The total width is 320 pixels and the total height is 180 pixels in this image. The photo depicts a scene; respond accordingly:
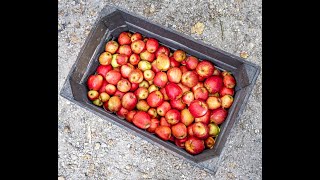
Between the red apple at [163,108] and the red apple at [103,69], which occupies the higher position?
the red apple at [103,69]

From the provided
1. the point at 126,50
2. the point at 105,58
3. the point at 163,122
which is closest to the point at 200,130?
the point at 163,122

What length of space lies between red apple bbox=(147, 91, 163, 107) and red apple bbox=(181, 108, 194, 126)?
23 cm

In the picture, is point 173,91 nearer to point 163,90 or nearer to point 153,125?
point 163,90

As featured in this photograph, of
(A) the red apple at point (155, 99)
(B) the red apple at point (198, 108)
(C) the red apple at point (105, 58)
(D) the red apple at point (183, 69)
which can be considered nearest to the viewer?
(B) the red apple at point (198, 108)

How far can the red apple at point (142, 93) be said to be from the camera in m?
3.37

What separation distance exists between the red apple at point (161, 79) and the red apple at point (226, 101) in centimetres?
54

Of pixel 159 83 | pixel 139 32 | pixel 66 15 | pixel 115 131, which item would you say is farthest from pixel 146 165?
pixel 66 15

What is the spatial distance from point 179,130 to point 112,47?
3.42 ft

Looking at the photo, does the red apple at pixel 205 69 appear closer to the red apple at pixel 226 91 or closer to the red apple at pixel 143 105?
the red apple at pixel 226 91

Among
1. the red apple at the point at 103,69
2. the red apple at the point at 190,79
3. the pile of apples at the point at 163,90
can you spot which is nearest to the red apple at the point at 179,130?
the pile of apples at the point at 163,90

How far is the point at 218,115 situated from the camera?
328 centimetres

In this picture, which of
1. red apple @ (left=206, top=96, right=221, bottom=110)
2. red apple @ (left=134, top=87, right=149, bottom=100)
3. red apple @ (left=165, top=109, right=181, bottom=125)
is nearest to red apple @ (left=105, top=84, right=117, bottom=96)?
red apple @ (left=134, top=87, right=149, bottom=100)

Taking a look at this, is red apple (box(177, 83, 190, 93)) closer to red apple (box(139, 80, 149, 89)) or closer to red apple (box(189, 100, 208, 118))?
red apple (box(189, 100, 208, 118))

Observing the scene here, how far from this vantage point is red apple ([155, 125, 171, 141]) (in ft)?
10.6
